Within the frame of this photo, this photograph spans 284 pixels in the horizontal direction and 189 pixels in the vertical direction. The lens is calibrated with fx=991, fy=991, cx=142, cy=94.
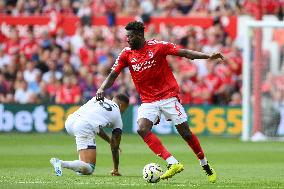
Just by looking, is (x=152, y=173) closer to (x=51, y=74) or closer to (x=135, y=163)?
(x=135, y=163)

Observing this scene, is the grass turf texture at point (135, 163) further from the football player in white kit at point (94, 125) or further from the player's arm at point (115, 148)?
the football player in white kit at point (94, 125)

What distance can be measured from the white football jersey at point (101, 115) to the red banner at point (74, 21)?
15019 millimetres

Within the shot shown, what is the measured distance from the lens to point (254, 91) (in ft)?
90.6

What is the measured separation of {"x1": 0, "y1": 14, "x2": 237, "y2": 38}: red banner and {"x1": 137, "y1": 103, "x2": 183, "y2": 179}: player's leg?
53.0ft

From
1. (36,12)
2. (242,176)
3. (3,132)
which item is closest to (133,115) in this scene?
(3,132)

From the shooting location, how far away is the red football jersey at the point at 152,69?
1465 centimetres

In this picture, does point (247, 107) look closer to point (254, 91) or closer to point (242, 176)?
point (254, 91)

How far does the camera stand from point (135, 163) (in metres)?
19.4

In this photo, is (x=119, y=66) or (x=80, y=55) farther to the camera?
(x=80, y=55)

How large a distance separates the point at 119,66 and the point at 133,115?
14.1 metres

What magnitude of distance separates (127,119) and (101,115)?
13.1 m

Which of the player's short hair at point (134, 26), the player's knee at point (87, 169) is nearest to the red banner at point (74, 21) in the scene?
the player's knee at point (87, 169)

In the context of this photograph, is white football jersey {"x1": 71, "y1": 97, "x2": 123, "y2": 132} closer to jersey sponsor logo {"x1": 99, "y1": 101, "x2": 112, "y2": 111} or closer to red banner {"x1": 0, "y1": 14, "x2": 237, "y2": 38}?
jersey sponsor logo {"x1": 99, "y1": 101, "x2": 112, "y2": 111}

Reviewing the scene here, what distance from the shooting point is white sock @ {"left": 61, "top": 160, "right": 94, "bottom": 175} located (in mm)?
14749
